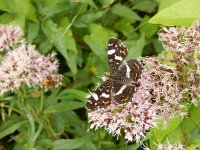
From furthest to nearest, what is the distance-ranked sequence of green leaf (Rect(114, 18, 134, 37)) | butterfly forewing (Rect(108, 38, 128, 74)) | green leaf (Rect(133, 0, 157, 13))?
1. green leaf (Rect(133, 0, 157, 13))
2. green leaf (Rect(114, 18, 134, 37))
3. butterfly forewing (Rect(108, 38, 128, 74))

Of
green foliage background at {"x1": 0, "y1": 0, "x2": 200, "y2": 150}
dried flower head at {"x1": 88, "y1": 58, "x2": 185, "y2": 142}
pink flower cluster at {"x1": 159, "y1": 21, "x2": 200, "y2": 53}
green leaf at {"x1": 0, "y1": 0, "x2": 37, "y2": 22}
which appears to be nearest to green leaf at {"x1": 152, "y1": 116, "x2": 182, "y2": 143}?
dried flower head at {"x1": 88, "y1": 58, "x2": 185, "y2": 142}

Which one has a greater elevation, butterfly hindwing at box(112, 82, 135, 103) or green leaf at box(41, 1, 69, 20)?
green leaf at box(41, 1, 69, 20)

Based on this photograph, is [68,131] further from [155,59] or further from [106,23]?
[155,59]

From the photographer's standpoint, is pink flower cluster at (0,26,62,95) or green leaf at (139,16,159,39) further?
green leaf at (139,16,159,39)

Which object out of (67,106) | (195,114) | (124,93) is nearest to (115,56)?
(124,93)

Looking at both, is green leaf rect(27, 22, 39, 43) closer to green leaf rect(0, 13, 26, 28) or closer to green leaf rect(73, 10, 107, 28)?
green leaf rect(0, 13, 26, 28)

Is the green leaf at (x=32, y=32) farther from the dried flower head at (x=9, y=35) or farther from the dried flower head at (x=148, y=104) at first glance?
the dried flower head at (x=148, y=104)

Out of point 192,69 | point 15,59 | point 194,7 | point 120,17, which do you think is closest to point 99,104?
point 192,69

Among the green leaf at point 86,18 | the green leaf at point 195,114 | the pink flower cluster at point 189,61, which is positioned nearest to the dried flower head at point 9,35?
the green leaf at point 86,18
